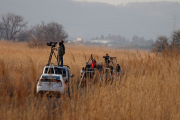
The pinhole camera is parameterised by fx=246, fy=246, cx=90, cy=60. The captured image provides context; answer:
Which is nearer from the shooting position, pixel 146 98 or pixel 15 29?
pixel 146 98

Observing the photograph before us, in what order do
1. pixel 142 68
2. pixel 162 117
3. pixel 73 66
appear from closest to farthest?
pixel 162 117 → pixel 142 68 → pixel 73 66

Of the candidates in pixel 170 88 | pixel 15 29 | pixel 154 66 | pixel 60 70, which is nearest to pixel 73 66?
pixel 60 70

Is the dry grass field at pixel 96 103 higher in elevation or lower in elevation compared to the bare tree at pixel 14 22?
lower

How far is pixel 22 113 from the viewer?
4719 millimetres

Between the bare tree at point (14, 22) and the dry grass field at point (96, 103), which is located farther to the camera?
the bare tree at point (14, 22)

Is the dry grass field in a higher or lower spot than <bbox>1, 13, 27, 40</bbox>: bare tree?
lower

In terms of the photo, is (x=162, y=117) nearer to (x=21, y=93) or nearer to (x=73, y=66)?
(x=21, y=93)

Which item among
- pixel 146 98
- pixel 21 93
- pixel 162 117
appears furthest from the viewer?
pixel 146 98

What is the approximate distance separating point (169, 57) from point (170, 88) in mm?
3238

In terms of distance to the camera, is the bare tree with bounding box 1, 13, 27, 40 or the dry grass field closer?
the dry grass field

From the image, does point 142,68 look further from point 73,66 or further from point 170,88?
point 73,66

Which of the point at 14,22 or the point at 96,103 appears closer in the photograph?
the point at 96,103

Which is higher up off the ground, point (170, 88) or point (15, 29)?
point (15, 29)

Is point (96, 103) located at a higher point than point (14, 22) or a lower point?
lower
